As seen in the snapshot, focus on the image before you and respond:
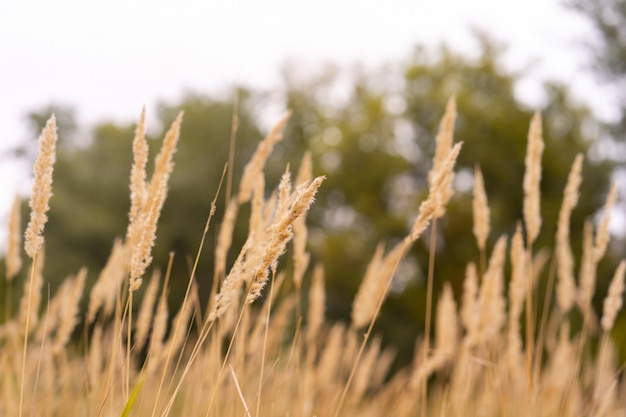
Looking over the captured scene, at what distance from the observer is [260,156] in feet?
6.23

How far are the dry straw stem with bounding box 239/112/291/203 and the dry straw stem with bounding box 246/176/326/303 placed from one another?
0.78m

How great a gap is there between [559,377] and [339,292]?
10.6 m

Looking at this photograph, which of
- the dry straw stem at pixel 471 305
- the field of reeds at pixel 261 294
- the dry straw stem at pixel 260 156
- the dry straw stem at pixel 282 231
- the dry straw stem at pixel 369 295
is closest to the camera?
the dry straw stem at pixel 282 231

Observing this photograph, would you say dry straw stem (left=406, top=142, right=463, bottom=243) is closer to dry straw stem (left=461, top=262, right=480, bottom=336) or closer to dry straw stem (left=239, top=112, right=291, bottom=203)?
dry straw stem (left=239, top=112, right=291, bottom=203)

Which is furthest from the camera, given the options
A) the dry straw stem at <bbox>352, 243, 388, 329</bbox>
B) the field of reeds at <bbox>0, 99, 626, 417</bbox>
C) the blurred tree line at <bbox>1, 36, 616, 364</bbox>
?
the blurred tree line at <bbox>1, 36, 616, 364</bbox>

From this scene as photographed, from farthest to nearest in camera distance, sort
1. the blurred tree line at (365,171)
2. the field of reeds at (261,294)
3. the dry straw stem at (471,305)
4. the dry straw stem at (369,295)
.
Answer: the blurred tree line at (365,171), the dry straw stem at (369,295), the dry straw stem at (471,305), the field of reeds at (261,294)

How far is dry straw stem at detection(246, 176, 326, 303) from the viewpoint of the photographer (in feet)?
3.43

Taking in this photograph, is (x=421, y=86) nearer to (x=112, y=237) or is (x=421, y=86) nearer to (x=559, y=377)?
(x=112, y=237)

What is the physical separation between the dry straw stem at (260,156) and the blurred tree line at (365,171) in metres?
10.6

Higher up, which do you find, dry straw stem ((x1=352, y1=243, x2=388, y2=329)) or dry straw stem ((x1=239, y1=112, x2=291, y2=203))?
dry straw stem ((x1=239, y1=112, x2=291, y2=203))

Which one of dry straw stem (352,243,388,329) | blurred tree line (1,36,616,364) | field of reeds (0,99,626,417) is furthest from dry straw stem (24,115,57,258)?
blurred tree line (1,36,616,364)

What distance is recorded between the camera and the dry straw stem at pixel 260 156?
6.12 feet

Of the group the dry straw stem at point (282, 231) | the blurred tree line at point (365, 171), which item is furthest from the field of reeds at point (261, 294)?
the blurred tree line at point (365, 171)

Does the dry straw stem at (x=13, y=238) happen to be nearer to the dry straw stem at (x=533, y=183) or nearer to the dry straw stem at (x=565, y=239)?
the dry straw stem at (x=533, y=183)
